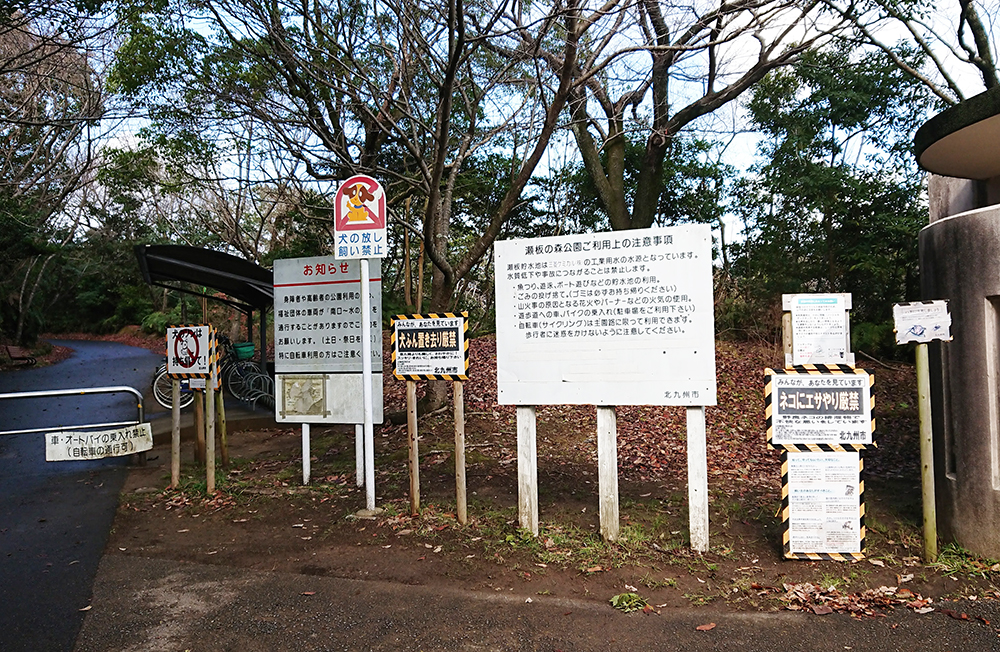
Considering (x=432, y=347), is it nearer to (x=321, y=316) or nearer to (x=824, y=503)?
(x=321, y=316)

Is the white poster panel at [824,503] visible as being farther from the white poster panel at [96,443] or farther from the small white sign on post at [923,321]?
the white poster panel at [96,443]

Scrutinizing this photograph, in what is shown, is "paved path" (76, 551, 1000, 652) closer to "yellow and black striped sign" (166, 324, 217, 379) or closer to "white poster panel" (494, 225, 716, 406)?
"white poster panel" (494, 225, 716, 406)

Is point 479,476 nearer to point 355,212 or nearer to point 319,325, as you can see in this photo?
point 319,325

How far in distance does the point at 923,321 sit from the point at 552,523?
337 cm

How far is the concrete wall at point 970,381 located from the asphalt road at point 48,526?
6190 mm

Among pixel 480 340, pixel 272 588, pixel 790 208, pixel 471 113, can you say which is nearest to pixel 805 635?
pixel 272 588

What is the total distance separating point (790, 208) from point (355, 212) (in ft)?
37.2

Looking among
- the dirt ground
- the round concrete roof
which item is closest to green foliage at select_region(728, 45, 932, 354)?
the dirt ground

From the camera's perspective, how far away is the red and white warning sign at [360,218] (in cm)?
655

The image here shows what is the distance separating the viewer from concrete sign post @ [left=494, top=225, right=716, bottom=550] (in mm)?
5547

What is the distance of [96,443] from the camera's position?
823cm

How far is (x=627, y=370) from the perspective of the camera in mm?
5688

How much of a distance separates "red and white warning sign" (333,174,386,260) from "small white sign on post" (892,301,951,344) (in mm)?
4322

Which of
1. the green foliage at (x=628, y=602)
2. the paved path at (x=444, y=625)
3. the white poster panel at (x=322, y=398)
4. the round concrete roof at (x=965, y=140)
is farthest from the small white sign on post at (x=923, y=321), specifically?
the white poster panel at (x=322, y=398)
